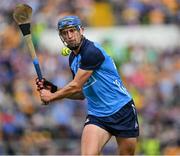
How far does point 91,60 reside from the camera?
31.0 ft

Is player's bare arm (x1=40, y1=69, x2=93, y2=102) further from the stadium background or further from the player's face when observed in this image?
the stadium background

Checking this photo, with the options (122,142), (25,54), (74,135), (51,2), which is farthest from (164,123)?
(122,142)

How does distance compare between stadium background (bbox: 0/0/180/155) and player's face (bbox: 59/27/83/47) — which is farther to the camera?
stadium background (bbox: 0/0/180/155)

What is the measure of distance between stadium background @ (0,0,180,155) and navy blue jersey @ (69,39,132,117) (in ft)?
16.9

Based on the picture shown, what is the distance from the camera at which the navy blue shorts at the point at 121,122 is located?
31.7ft

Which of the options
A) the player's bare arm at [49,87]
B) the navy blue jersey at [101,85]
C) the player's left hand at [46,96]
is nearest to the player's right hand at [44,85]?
the player's bare arm at [49,87]

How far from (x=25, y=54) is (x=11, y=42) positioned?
0.49 meters

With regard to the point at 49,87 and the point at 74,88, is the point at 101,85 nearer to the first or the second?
the point at 74,88

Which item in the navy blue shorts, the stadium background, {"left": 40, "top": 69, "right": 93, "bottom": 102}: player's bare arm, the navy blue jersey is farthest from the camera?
the stadium background

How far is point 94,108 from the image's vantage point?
9.73m

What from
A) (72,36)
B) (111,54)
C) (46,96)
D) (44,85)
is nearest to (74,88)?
(46,96)

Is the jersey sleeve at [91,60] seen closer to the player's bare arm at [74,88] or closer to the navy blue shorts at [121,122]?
the player's bare arm at [74,88]

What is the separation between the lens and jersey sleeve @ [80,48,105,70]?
31.0ft

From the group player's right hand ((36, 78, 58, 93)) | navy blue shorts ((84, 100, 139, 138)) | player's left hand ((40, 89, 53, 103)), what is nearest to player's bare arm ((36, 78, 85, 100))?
player's right hand ((36, 78, 58, 93))
